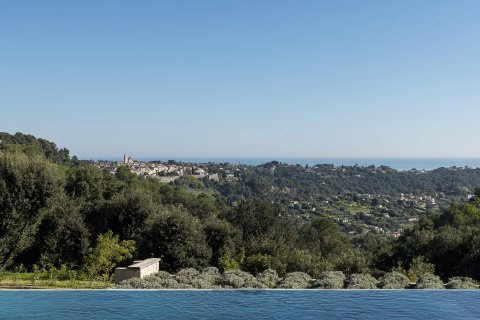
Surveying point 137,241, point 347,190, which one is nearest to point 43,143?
point 137,241

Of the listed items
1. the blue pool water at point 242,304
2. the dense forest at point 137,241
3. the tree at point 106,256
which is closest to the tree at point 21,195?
the dense forest at point 137,241

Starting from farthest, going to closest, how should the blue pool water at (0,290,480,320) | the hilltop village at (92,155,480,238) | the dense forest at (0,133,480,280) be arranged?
the hilltop village at (92,155,480,238) → the dense forest at (0,133,480,280) → the blue pool water at (0,290,480,320)

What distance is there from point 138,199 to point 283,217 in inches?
718

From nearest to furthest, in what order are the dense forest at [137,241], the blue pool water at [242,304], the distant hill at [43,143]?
the blue pool water at [242,304]
the dense forest at [137,241]
the distant hill at [43,143]

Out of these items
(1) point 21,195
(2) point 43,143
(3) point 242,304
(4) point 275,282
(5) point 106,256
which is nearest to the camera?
(3) point 242,304

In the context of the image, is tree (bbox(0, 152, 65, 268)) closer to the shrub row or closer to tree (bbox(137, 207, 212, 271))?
tree (bbox(137, 207, 212, 271))

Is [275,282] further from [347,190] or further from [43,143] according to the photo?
[347,190]

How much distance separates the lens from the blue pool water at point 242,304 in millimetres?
10219

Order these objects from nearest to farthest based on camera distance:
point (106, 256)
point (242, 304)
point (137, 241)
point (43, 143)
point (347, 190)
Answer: point (242, 304) < point (106, 256) < point (137, 241) < point (43, 143) < point (347, 190)

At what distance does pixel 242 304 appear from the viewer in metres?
11.2

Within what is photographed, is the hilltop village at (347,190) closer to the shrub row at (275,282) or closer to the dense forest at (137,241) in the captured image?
the dense forest at (137,241)

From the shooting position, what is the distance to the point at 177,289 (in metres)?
13.4

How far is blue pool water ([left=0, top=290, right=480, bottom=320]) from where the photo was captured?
10219 mm

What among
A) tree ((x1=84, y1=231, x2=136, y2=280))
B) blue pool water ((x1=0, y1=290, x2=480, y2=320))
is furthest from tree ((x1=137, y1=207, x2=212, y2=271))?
blue pool water ((x1=0, y1=290, x2=480, y2=320))
